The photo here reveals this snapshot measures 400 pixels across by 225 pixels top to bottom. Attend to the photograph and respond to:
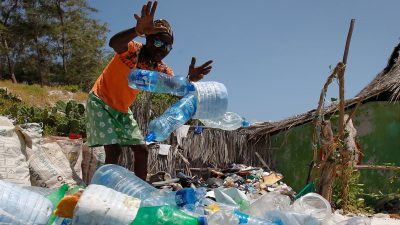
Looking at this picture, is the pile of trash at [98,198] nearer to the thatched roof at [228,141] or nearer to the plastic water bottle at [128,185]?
the plastic water bottle at [128,185]

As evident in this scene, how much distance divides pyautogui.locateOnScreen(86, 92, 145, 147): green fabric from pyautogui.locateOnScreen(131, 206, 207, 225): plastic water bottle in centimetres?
149

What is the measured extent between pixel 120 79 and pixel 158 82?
A: 299mm

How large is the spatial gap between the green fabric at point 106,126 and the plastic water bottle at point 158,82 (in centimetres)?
30

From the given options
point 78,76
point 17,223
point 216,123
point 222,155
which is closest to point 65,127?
point 222,155

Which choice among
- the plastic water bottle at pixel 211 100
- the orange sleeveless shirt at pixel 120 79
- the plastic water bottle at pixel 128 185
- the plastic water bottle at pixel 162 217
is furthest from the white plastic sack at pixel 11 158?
the plastic water bottle at pixel 162 217

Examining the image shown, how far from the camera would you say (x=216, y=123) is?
15.3 ft

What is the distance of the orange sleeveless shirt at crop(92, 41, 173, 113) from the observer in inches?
148

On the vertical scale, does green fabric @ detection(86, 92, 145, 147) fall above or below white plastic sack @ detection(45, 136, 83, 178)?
above

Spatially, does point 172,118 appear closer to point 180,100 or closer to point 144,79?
point 180,100

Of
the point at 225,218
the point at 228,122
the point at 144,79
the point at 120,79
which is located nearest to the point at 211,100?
the point at 228,122

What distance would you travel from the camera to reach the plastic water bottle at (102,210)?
2322 mm

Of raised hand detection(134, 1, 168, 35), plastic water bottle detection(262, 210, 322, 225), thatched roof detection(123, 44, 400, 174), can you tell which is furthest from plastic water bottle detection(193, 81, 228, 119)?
thatched roof detection(123, 44, 400, 174)

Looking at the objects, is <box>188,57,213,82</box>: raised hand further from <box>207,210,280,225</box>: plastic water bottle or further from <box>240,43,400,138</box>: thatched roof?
<box>240,43,400,138</box>: thatched roof

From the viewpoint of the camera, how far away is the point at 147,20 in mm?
3311
